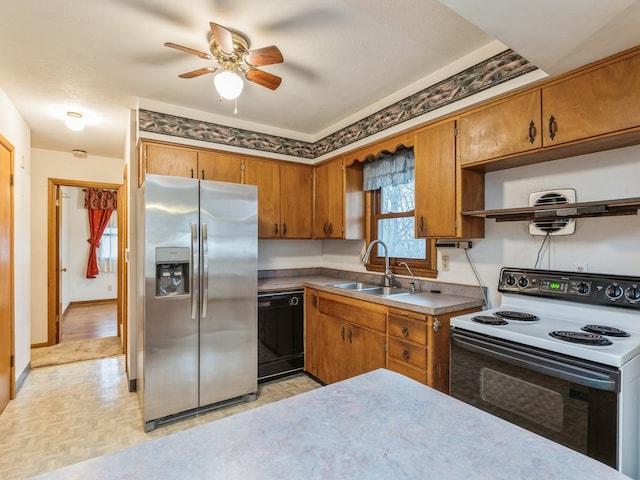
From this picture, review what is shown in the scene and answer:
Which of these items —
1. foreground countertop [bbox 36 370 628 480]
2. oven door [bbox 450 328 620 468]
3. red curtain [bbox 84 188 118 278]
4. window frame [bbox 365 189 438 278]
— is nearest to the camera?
foreground countertop [bbox 36 370 628 480]

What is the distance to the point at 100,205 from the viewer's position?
689cm

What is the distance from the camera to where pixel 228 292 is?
8.64 ft

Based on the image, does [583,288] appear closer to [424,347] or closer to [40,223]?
[424,347]

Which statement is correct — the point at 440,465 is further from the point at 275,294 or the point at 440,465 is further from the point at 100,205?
the point at 100,205

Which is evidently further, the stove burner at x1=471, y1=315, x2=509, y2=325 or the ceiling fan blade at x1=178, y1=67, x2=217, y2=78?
the ceiling fan blade at x1=178, y1=67, x2=217, y2=78

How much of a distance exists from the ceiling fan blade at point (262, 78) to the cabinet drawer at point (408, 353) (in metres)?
1.86

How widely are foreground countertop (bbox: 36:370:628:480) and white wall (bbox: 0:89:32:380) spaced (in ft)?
10.4

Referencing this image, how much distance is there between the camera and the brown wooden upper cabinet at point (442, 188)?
222 cm

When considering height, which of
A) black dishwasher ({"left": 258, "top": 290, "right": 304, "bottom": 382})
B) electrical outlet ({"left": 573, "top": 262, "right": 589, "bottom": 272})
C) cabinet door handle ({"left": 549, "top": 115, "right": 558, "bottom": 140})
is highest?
cabinet door handle ({"left": 549, "top": 115, "right": 558, "bottom": 140})

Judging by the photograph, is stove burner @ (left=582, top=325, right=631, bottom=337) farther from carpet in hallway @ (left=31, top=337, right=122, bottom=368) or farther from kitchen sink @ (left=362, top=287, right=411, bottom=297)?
carpet in hallway @ (left=31, top=337, right=122, bottom=368)

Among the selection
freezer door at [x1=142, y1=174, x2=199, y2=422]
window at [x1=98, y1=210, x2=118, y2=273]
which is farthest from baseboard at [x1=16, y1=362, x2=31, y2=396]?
window at [x1=98, y1=210, x2=118, y2=273]

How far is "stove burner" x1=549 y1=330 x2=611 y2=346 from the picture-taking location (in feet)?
4.70

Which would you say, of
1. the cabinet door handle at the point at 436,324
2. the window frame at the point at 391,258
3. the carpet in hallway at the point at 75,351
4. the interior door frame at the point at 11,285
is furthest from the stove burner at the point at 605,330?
the carpet in hallway at the point at 75,351

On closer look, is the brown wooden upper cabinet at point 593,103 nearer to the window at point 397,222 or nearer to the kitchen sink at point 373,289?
the window at point 397,222
